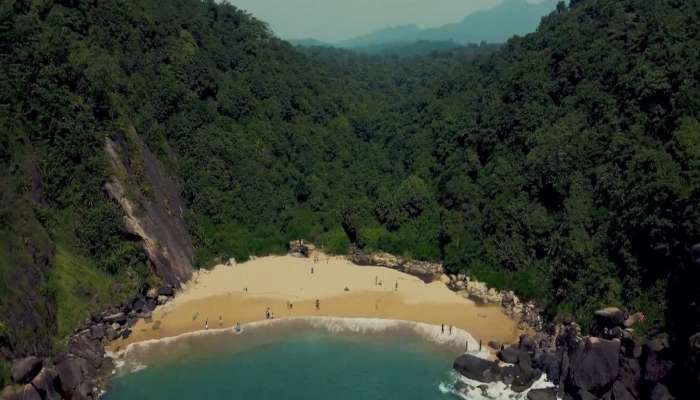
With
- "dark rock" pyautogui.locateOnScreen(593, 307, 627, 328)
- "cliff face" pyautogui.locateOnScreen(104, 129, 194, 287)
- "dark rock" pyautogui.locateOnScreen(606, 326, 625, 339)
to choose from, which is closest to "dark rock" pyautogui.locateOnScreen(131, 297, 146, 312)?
"cliff face" pyautogui.locateOnScreen(104, 129, 194, 287)

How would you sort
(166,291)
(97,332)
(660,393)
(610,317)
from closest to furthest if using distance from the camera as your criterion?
(660,393) → (610,317) → (97,332) → (166,291)

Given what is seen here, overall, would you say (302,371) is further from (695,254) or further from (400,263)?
(695,254)

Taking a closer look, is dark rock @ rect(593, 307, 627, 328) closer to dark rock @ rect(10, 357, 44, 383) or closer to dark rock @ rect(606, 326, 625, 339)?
dark rock @ rect(606, 326, 625, 339)

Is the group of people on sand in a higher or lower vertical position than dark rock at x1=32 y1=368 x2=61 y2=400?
lower

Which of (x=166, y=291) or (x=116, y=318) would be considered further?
(x=166, y=291)

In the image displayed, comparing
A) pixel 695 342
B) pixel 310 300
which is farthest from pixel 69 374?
pixel 695 342

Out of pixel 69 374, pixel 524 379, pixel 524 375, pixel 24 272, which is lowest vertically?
pixel 524 379
